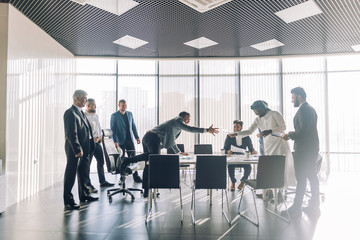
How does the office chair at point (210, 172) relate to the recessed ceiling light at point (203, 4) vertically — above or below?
below

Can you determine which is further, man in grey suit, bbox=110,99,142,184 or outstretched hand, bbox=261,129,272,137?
man in grey suit, bbox=110,99,142,184

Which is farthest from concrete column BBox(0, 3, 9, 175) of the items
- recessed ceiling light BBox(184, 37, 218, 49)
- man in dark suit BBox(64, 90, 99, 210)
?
recessed ceiling light BBox(184, 37, 218, 49)

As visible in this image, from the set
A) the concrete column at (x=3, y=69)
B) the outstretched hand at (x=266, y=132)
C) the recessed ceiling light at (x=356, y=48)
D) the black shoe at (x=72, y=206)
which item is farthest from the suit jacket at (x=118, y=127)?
the recessed ceiling light at (x=356, y=48)

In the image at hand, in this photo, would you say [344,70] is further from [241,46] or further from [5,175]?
[5,175]

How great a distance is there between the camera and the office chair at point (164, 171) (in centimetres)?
337

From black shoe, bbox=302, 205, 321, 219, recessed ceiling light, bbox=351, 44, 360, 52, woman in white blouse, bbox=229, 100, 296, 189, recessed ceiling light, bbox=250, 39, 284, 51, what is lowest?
black shoe, bbox=302, 205, 321, 219

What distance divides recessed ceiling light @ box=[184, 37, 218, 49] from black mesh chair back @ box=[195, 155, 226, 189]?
126 inches

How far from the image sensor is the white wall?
4148 millimetres

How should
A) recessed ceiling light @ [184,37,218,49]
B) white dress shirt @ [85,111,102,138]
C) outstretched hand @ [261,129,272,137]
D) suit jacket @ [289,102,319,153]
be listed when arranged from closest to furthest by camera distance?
1. suit jacket @ [289,102,319,153]
2. outstretched hand @ [261,129,272,137]
3. white dress shirt @ [85,111,102,138]
4. recessed ceiling light @ [184,37,218,49]

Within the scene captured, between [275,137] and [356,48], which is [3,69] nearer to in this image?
[275,137]

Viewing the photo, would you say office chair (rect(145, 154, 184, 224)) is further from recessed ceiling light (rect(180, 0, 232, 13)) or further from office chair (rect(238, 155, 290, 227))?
recessed ceiling light (rect(180, 0, 232, 13))

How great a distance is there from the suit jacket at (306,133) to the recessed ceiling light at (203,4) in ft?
6.50

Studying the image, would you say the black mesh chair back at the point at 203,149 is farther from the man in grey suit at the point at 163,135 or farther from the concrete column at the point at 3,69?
the concrete column at the point at 3,69

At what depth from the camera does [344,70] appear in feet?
23.0
